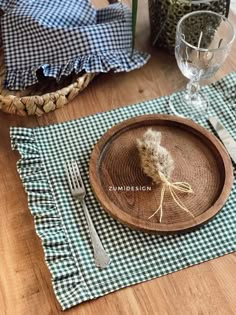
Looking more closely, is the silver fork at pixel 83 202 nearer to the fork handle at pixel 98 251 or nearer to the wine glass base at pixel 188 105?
the fork handle at pixel 98 251

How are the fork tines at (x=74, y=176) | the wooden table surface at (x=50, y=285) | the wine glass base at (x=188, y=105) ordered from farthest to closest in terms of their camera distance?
1. the wine glass base at (x=188, y=105)
2. the fork tines at (x=74, y=176)
3. the wooden table surface at (x=50, y=285)

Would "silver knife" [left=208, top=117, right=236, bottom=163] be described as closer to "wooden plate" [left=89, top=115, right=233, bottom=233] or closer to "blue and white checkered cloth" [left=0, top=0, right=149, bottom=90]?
"wooden plate" [left=89, top=115, right=233, bottom=233]

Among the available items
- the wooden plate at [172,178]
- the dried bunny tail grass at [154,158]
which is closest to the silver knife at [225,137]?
the wooden plate at [172,178]

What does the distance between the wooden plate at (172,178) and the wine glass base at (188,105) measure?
6cm

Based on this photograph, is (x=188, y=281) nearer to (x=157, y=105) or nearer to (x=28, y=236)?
(x=28, y=236)

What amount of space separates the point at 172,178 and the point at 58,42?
392mm

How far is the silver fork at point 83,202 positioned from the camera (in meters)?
0.71

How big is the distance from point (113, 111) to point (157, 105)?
0.09m

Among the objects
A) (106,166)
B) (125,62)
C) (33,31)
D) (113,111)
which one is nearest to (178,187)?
(106,166)

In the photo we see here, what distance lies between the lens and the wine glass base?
928 mm

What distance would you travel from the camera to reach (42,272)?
708 mm

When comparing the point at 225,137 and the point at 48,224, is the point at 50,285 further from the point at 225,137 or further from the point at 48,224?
the point at 225,137

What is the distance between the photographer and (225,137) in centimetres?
87

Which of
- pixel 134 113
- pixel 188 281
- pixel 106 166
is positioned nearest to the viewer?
pixel 188 281
